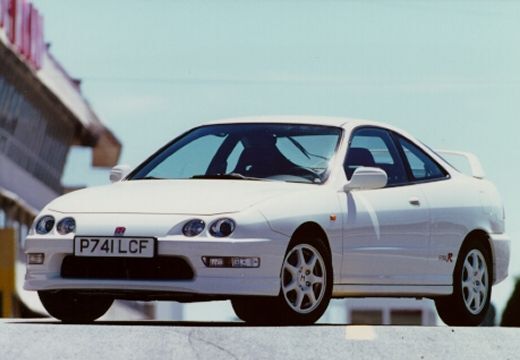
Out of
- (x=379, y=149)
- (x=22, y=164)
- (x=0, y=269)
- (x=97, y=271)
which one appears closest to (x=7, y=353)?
(x=97, y=271)

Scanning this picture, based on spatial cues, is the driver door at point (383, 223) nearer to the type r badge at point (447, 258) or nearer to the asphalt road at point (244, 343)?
the type r badge at point (447, 258)

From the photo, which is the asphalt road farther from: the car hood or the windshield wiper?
the windshield wiper

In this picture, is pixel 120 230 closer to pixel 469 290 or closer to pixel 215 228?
pixel 215 228

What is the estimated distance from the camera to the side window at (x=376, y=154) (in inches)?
532

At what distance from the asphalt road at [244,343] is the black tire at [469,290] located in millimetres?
2625

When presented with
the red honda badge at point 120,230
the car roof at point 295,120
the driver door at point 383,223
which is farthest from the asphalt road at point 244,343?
the car roof at point 295,120

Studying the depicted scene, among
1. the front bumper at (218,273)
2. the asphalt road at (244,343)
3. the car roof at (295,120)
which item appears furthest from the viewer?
the car roof at (295,120)

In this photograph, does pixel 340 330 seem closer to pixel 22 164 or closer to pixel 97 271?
pixel 97 271

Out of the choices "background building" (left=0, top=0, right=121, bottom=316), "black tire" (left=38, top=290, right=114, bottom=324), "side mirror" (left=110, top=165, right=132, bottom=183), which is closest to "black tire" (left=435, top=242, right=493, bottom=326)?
"side mirror" (left=110, top=165, right=132, bottom=183)

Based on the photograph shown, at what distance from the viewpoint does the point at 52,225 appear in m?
12.4

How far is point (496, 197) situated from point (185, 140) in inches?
106

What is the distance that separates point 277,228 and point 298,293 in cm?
49

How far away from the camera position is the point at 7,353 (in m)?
10.0

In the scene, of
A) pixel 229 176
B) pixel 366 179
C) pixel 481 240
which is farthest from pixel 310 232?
pixel 481 240
